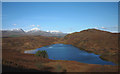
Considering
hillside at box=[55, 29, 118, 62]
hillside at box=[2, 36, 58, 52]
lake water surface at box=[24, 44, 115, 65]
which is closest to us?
lake water surface at box=[24, 44, 115, 65]

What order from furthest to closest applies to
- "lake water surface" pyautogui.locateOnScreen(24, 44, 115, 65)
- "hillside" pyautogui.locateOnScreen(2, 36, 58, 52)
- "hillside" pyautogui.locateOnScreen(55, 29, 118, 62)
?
1. "hillside" pyautogui.locateOnScreen(2, 36, 58, 52)
2. "hillside" pyautogui.locateOnScreen(55, 29, 118, 62)
3. "lake water surface" pyautogui.locateOnScreen(24, 44, 115, 65)

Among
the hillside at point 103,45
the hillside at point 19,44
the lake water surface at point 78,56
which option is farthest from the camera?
the hillside at point 19,44

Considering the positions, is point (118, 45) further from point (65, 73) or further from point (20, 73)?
point (20, 73)

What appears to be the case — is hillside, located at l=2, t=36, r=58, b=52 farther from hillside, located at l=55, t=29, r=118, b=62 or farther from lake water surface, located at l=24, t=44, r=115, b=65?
hillside, located at l=55, t=29, r=118, b=62

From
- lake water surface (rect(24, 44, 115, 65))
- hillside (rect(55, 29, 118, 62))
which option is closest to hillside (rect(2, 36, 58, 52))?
lake water surface (rect(24, 44, 115, 65))

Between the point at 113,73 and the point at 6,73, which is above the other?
the point at 6,73

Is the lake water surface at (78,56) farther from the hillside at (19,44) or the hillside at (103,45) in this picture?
the hillside at (19,44)

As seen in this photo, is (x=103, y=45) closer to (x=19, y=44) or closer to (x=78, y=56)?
(x=78, y=56)

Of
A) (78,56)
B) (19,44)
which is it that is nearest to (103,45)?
(78,56)

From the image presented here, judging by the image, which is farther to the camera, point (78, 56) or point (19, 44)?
point (19, 44)

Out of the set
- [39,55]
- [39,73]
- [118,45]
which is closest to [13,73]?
[39,73]

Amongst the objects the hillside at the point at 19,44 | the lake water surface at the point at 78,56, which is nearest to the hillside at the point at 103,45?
the lake water surface at the point at 78,56
